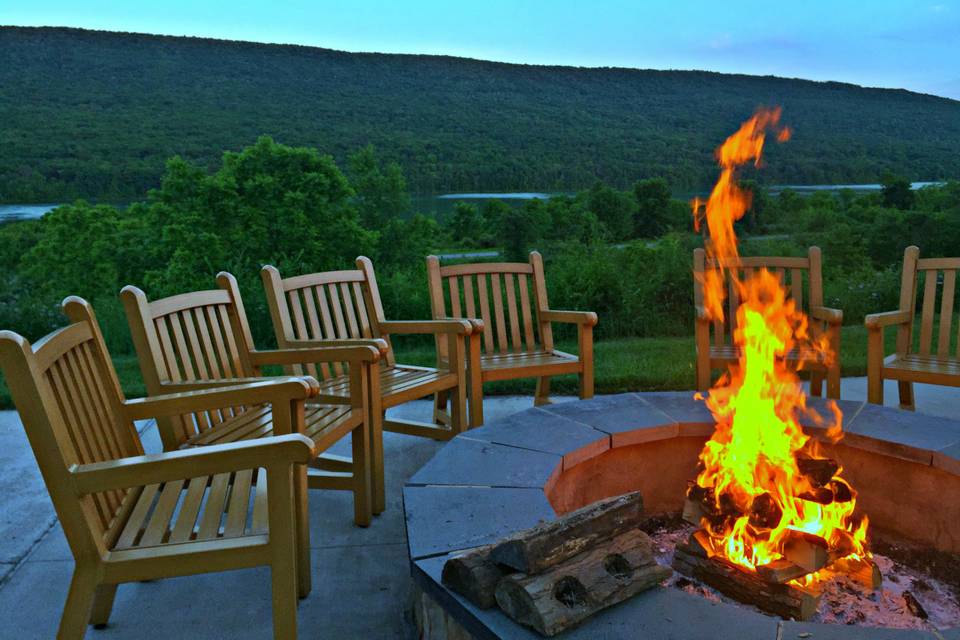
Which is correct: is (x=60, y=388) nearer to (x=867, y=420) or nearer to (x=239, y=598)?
(x=239, y=598)

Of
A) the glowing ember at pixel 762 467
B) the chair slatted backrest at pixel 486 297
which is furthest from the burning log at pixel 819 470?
the chair slatted backrest at pixel 486 297

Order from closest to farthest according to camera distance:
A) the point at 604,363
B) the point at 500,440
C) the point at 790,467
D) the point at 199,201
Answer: the point at 790,467 < the point at 500,440 < the point at 604,363 < the point at 199,201

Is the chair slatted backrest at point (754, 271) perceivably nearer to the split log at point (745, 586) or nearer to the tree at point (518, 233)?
the split log at point (745, 586)

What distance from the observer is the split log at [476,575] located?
1.72 meters

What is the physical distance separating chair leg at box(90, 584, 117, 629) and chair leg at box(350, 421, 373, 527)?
3.13ft

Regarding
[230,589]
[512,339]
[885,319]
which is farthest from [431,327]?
[885,319]

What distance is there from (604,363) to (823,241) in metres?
4.64

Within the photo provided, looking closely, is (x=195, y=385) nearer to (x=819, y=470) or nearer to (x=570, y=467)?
(x=570, y=467)

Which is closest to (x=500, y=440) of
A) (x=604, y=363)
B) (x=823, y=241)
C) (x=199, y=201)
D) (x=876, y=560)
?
(x=876, y=560)

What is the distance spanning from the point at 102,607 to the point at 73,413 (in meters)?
0.77

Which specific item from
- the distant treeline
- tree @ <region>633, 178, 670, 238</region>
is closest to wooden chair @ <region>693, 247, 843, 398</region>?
the distant treeline

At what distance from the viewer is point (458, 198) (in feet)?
39.3

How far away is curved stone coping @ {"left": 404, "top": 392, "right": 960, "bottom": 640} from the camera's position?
163 cm

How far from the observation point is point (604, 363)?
227 inches
